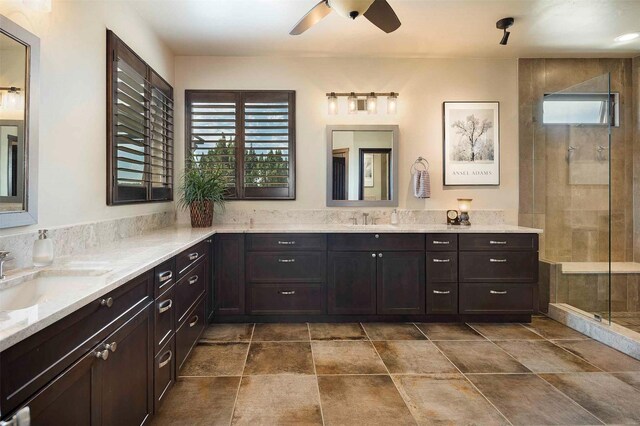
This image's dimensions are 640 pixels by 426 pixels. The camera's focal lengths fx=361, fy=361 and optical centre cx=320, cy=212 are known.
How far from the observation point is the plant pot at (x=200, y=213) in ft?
11.6

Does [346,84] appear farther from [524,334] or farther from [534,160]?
[524,334]

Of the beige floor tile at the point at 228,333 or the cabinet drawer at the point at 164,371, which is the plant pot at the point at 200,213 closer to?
the beige floor tile at the point at 228,333

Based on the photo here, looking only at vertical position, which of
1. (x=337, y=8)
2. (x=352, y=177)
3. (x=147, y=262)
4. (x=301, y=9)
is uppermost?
(x=301, y=9)

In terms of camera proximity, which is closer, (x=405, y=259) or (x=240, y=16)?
(x=240, y=16)

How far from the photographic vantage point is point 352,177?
3.94 m

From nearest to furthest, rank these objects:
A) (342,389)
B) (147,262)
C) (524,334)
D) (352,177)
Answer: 1. (147,262)
2. (342,389)
3. (524,334)
4. (352,177)

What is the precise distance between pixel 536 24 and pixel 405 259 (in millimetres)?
2413

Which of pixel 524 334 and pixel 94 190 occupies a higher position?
pixel 94 190

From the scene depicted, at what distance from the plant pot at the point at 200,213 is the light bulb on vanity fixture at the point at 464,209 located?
262 centimetres

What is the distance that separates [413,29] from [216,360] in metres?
3.27

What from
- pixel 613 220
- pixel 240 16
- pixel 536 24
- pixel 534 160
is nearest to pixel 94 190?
pixel 240 16

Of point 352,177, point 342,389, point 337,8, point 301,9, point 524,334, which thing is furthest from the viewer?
point 352,177

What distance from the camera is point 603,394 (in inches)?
86.9

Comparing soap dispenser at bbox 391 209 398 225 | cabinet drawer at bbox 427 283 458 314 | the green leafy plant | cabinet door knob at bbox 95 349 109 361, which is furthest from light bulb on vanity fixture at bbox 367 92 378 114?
cabinet door knob at bbox 95 349 109 361
